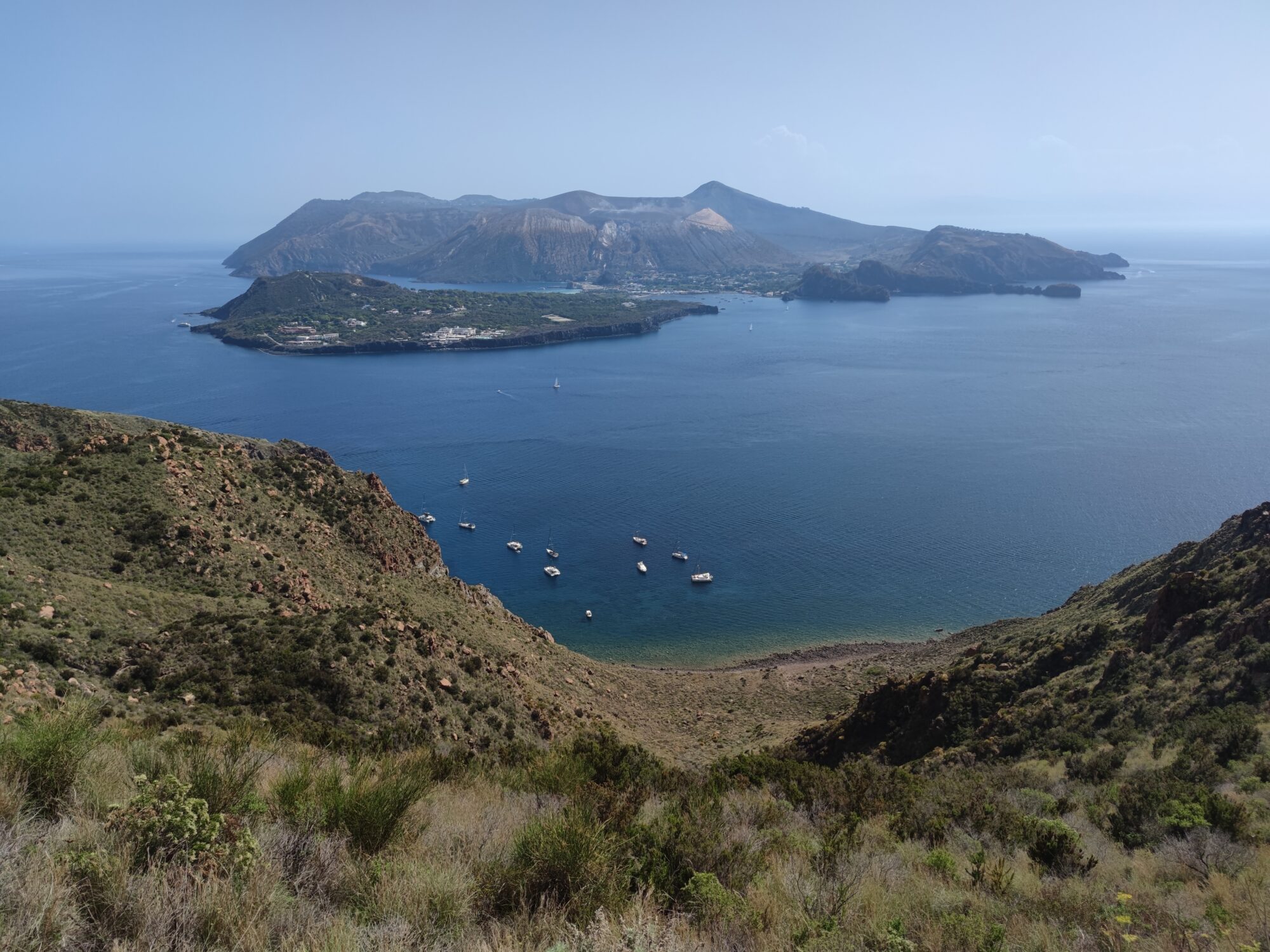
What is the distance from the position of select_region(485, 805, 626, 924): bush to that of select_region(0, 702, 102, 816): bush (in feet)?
11.3

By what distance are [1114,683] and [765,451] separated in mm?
53473

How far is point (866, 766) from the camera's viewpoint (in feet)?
54.7

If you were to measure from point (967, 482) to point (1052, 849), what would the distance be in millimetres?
57723

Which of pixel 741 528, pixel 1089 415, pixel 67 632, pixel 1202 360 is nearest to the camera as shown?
pixel 67 632

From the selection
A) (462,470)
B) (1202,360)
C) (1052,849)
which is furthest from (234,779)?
(1202,360)

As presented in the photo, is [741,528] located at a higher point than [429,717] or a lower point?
lower

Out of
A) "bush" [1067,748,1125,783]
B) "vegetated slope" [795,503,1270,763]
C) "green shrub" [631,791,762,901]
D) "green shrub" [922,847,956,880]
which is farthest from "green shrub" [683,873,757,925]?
"vegetated slope" [795,503,1270,763]

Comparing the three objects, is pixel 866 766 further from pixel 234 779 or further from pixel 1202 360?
pixel 1202 360

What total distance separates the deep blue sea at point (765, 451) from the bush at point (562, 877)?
106 feet

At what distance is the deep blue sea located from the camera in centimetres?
4425

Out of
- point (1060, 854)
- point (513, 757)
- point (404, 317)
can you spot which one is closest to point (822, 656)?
point (513, 757)

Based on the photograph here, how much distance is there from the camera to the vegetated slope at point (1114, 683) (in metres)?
15.7

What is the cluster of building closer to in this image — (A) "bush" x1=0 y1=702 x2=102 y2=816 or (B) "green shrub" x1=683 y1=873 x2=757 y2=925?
(A) "bush" x1=0 y1=702 x2=102 y2=816

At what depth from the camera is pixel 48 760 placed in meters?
5.78
